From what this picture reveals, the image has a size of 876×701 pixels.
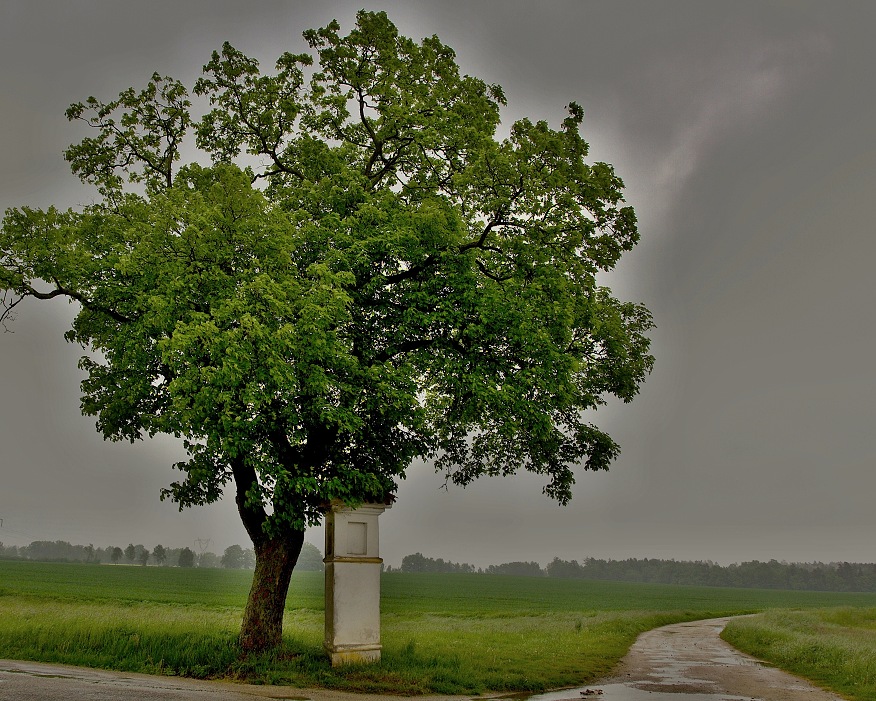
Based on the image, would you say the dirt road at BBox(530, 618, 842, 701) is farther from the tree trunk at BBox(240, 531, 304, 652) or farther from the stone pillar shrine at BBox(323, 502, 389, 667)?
the tree trunk at BBox(240, 531, 304, 652)

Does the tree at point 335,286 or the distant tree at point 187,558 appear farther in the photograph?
the distant tree at point 187,558

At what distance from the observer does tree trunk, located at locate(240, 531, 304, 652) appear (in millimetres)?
14250

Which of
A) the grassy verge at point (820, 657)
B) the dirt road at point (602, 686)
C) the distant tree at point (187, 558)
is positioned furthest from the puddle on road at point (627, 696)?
the distant tree at point (187, 558)

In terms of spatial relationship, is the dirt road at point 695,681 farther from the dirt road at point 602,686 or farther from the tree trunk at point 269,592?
the tree trunk at point 269,592

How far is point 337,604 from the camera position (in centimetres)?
1378

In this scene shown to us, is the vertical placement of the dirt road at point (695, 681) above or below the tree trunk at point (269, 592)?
below

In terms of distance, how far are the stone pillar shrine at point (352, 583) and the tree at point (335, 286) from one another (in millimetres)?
672

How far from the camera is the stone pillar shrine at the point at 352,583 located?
13695 mm

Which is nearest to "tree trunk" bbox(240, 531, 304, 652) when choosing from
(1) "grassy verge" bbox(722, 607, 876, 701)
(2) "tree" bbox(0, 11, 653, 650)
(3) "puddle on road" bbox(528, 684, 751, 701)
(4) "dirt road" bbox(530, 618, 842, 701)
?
(2) "tree" bbox(0, 11, 653, 650)

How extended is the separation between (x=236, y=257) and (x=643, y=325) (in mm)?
11789

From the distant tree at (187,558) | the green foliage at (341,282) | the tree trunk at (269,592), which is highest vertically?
the green foliage at (341,282)

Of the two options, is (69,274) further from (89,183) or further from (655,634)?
(655,634)

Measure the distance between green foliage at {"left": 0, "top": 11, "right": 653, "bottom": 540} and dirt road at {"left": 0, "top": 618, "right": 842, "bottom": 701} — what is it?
133 inches

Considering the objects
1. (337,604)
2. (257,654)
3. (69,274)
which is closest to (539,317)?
(337,604)
